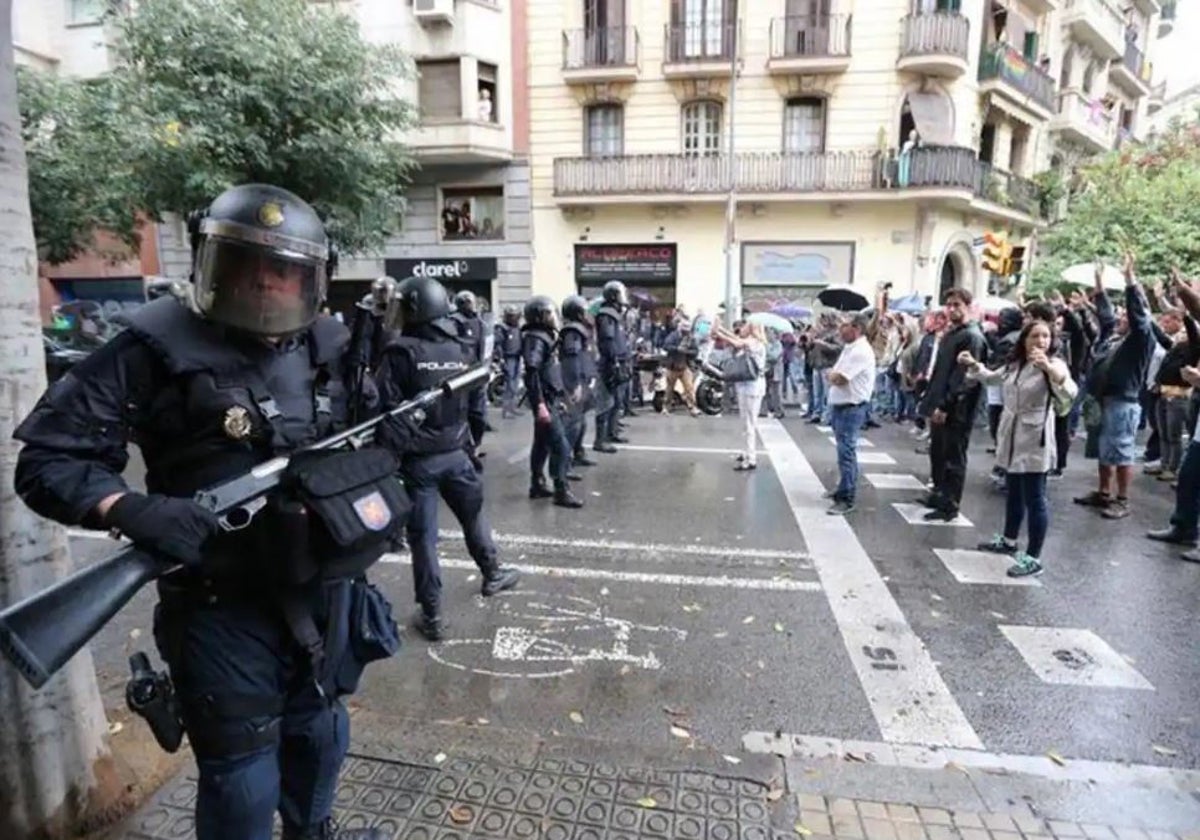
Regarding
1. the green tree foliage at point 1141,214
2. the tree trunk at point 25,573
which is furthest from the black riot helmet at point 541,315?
the green tree foliage at point 1141,214

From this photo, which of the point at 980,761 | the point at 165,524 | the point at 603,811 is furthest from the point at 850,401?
the point at 165,524

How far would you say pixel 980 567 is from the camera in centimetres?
522

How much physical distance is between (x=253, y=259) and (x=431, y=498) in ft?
7.99

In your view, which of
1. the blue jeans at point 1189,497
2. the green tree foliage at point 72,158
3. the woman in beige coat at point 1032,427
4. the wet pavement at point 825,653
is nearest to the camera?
the wet pavement at point 825,653

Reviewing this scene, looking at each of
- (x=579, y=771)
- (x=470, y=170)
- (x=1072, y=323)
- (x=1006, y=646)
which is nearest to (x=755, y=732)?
(x=579, y=771)

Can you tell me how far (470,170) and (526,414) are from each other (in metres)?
9.67

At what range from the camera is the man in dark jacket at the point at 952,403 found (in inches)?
238

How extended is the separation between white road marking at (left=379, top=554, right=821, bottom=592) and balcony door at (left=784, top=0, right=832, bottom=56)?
56.7 ft

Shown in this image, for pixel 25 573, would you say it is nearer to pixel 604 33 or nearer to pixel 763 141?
pixel 763 141

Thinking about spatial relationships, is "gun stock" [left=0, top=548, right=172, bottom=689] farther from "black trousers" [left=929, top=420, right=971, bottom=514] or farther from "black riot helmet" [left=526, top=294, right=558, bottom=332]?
"black trousers" [left=929, top=420, right=971, bottom=514]

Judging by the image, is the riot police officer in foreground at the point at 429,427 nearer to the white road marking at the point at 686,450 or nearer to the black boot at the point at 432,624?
the black boot at the point at 432,624

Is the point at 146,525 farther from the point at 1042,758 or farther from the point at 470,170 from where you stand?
the point at 470,170

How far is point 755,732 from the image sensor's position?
10.4 feet

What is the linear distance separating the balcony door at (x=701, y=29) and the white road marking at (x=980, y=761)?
18791mm
